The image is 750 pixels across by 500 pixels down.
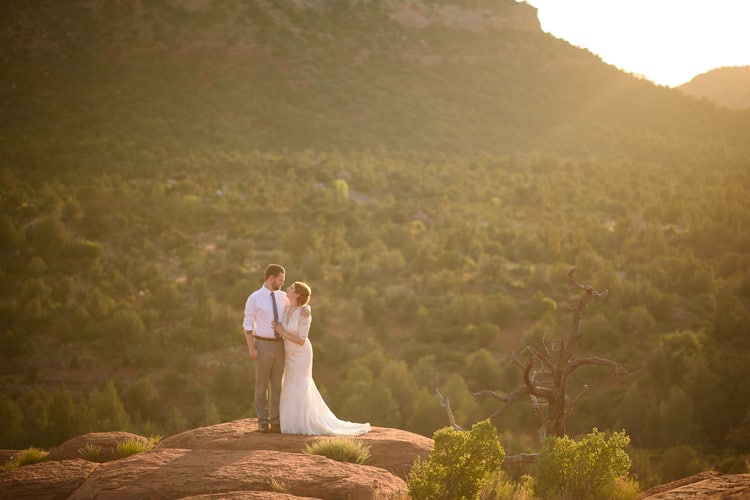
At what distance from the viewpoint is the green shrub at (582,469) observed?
736 centimetres

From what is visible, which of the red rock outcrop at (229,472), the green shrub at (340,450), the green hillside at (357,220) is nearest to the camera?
the red rock outcrop at (229,472)

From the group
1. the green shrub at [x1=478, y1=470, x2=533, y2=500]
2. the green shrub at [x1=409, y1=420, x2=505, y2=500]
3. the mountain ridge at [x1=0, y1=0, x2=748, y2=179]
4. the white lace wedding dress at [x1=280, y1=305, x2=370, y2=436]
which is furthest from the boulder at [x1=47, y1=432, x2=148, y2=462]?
the mountain ridge at [x1=0, y1=0, x2=748, y2=179]

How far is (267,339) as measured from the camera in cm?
904

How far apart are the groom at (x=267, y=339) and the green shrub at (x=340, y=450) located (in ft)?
3.61

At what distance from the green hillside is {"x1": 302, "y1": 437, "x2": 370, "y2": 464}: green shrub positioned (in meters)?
6.55

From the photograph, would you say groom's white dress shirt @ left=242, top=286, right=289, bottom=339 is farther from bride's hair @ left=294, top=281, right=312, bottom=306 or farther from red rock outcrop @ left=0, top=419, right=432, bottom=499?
red rock outcrop @ left=0, top=419, right=432, bottom=499

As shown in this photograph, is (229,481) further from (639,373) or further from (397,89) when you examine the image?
(397,89)

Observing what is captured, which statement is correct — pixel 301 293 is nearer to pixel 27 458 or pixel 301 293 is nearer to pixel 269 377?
pixel 269 377

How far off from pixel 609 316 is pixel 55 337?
17488mm

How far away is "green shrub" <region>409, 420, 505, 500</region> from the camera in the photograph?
22.3 feet

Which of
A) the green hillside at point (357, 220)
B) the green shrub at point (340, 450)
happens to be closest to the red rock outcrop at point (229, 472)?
the green shrub at point (340, 450)

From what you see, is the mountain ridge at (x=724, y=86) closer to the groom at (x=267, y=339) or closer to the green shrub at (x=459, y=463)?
the groom at (x=267, y=339)

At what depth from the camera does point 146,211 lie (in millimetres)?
32312

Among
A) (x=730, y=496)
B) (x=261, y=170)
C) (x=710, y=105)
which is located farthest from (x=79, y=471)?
(x=710, y=105)
